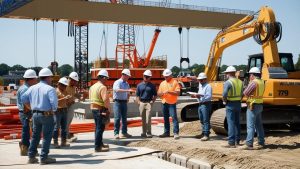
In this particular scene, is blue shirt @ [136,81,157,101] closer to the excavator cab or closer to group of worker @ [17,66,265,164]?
group of worker @ [17,66,265,164]

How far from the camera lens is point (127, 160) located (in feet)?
27.7

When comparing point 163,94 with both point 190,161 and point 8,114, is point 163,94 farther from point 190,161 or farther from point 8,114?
point 8,114

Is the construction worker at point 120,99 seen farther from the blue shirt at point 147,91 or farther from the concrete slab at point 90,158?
the concrete slab at point 90,158

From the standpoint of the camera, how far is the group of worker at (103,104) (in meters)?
8.02

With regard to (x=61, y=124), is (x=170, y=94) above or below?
above

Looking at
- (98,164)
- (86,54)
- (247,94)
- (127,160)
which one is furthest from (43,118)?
(86,54)

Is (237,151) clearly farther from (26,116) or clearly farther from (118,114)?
(26,116)

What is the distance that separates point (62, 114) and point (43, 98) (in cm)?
220

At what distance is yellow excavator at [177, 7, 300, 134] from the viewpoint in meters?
11.5

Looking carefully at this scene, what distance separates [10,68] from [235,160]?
187 metres

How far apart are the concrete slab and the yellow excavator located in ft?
12.1

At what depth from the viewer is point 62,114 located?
1015 centimetres

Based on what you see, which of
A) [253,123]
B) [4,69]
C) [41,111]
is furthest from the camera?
[4,69]

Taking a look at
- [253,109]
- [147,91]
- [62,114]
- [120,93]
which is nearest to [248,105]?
[253,109]
